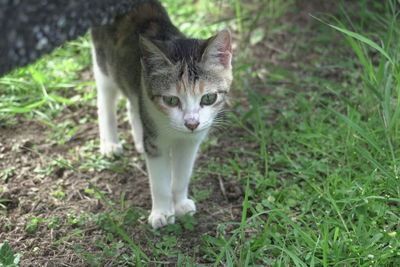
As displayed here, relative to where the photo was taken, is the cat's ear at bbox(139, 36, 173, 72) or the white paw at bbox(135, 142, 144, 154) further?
the white paw at bbox(135, 142, 144, 154)

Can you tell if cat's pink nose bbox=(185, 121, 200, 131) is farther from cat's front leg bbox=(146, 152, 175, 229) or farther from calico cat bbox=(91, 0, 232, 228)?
cat's front leg bbox=(146, 152, 175, 229)

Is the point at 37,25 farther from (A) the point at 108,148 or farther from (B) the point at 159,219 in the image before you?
(A) the point at 108,148

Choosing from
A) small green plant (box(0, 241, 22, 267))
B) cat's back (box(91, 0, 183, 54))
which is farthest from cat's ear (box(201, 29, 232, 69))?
small green plant (box(0, 241, 22, 267))

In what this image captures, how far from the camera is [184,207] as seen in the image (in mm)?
3154

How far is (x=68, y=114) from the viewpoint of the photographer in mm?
4039

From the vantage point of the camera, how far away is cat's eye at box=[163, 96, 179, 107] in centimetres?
269

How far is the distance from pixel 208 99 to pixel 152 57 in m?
0.37

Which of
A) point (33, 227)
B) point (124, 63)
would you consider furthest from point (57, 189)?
point (124, 63)

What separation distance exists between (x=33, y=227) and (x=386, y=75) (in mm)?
2409

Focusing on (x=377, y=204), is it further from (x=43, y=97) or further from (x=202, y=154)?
(x=43, y=97)

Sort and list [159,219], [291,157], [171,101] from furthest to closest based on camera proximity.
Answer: [291,157] < [159,219] < [171,101]

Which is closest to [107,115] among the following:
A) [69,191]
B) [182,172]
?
[69,191]

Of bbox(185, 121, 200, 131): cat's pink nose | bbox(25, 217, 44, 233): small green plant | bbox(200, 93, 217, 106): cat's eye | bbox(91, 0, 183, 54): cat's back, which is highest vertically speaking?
bbox(91, 0, 183, 54): cat's back

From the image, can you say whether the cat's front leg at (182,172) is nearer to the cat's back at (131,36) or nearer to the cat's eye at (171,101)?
the cat's eye at (171,101)
